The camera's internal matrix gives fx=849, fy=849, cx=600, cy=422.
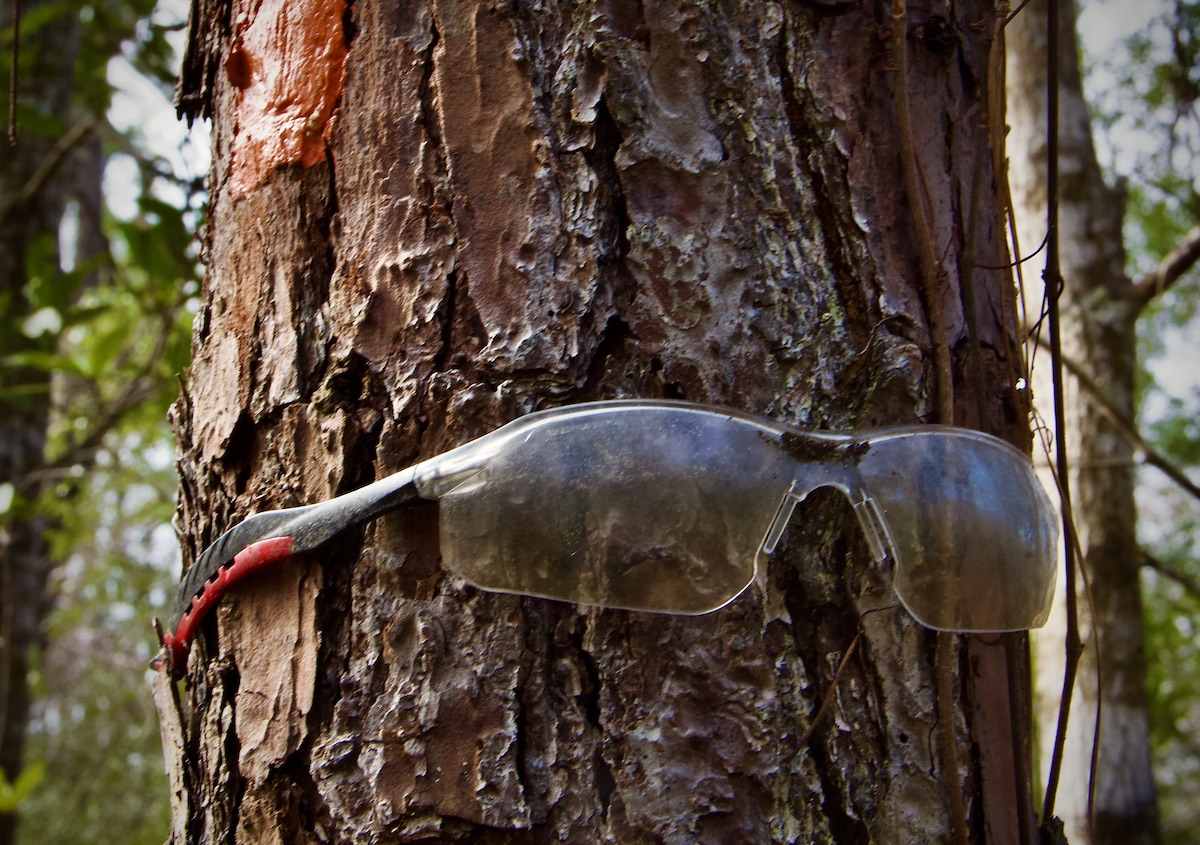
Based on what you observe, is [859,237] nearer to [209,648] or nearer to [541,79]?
[541,79]

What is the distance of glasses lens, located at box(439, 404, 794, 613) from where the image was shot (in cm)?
71

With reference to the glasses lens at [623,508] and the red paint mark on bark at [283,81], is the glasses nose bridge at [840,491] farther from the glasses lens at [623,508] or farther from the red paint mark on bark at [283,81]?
the red paint mark on bark at [283,81]

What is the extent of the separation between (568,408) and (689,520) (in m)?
0.14

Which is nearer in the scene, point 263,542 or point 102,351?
point 263,542

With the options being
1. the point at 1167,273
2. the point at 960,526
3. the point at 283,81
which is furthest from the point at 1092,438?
the point at 283,81

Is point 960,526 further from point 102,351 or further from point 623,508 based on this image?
point 102,351

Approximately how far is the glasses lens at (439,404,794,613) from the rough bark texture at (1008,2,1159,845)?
2.37m

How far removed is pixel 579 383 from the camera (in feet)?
2.42

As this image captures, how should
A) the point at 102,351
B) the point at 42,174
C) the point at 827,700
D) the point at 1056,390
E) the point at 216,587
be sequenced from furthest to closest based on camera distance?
the point at 42,174
the point at 102,351
the point at 1056,390
the point at 216,587
the point at 827,700

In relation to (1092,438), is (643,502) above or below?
below

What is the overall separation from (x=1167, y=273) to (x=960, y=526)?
284 centimetres

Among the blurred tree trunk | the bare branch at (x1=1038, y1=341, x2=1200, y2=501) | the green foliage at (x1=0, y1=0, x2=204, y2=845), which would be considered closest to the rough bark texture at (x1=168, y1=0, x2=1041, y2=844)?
the green foliage at (x1=0, y1=0, x2=204, y2=845)

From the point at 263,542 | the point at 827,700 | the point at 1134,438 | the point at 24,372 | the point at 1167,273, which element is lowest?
the point at 827,700

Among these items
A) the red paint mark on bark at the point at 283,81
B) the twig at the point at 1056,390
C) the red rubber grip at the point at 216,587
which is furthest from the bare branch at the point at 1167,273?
the red rubber grip at the point at 216,587
